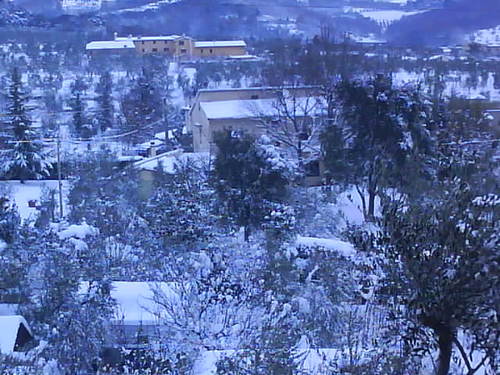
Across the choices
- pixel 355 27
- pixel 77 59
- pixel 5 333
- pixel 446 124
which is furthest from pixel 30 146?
pixel 77 59

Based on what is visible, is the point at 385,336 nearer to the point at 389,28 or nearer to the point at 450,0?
the point at 450,0

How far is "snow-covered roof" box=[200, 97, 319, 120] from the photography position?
947cm

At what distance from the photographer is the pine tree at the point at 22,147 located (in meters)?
8.30

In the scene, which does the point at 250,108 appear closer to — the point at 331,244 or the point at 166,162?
the point at 166,162

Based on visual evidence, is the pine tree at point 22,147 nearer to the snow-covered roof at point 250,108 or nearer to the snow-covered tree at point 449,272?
the snow-covered roof at point 250,108

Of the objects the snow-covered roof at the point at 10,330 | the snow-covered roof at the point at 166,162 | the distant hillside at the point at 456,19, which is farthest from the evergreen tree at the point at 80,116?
the snow-covered roof at the point at 10,330

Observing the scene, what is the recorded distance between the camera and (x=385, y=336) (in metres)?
2.73

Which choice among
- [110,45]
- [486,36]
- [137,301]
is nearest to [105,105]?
[110,45]

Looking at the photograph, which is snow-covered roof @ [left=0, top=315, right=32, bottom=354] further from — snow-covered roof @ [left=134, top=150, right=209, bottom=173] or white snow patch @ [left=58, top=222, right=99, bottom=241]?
snow-covered roof @ [left=134, top=150, right=209, bottom=173]

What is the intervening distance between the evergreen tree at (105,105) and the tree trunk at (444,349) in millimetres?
9453

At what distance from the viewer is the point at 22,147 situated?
8.41 m

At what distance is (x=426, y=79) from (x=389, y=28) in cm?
→ 317

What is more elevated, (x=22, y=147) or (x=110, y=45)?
(x=110, y=45)

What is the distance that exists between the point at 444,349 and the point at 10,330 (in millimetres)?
2008
